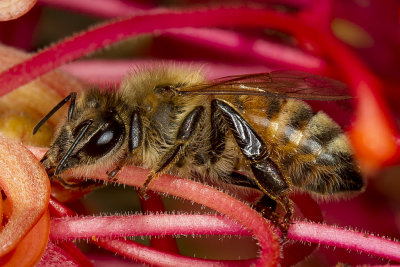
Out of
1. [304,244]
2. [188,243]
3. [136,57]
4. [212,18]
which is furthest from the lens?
[136,57]

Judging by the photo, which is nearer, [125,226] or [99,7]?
[125,226]

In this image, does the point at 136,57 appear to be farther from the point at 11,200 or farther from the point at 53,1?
the point at 11,200

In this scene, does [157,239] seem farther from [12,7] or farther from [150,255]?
[12,7]

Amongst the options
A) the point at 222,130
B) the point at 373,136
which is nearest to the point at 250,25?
the point at 373,136

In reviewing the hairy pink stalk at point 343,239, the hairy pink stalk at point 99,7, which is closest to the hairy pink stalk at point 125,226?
the hairy pink stalk at point 343,239

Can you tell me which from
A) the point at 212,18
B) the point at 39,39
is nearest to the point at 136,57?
the point at 39,39

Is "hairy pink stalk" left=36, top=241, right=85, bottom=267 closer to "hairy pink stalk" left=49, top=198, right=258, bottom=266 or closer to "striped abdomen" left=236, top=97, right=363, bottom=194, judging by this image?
"hairy pink stalk" left=49, top=198, right=258, bottom=266

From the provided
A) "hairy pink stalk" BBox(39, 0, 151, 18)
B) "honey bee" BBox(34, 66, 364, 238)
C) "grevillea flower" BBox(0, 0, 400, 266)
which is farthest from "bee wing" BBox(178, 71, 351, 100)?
"hairy pink stalk" BBox(39, 0, 151, 18)
